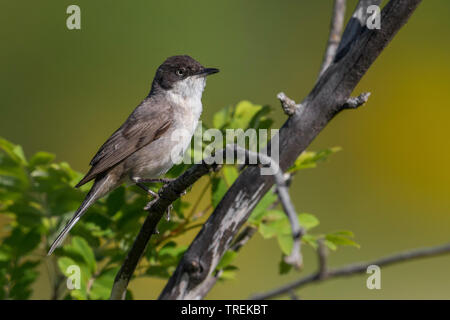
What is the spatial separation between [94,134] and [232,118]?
241cm

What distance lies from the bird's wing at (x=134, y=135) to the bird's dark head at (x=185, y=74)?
191 mm

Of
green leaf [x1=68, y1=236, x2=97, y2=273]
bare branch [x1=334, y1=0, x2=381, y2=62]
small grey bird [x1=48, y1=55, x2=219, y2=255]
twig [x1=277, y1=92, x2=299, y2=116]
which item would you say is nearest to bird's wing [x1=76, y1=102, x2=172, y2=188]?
small grey bird [x1=48, y1=55, x2=219, y2=255]

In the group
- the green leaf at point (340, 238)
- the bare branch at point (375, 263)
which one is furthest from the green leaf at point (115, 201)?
the bare branch at point (375, 263)

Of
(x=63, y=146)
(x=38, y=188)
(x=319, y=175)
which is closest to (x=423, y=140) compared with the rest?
(x=319, y=175)

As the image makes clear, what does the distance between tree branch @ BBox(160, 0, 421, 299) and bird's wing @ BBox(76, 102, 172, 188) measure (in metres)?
1.04

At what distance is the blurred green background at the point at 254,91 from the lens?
5074mm

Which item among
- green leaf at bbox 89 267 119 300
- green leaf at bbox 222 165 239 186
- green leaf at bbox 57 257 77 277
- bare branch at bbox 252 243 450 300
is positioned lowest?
bare branch at bbox 252 243 450 300

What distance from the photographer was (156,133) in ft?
11.3

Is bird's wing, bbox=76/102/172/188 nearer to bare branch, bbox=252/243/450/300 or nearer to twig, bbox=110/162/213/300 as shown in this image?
twig, bbox=110/162/213/300

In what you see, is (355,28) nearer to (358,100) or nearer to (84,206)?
(358,100)

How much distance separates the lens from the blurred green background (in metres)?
5.07

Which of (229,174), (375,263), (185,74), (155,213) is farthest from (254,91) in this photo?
(375,263)

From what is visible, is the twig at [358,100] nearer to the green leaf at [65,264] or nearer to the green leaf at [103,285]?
the green leaf at [103,285]

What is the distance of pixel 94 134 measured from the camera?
5242 millimetres
